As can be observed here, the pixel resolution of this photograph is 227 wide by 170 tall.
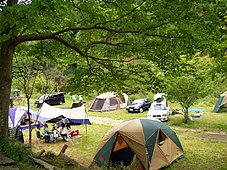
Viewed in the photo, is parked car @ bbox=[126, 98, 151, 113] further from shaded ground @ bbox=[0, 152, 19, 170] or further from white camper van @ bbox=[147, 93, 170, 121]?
shaded ground @ bbox=[0, 152, 19, 170]

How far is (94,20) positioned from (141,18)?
165cm

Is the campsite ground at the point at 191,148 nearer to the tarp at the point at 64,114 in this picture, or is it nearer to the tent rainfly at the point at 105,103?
the tarp at the point at 64,114

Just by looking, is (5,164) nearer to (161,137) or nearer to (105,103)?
(161,137)

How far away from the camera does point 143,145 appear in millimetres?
6504

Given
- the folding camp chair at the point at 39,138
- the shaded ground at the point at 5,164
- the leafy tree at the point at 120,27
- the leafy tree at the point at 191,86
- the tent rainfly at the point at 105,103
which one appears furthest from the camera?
the tent rainfly at the point at 105,103

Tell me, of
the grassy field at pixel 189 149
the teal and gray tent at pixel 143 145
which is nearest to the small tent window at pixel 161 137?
the teal and gray tent at pixel 143 145

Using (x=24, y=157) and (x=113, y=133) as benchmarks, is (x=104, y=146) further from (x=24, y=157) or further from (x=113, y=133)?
(x=24, y=157)

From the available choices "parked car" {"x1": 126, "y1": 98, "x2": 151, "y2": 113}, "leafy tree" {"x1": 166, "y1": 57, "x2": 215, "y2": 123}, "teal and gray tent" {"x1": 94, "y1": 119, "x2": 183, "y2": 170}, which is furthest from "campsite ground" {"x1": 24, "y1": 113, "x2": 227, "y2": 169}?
"parked car" {"x1": 126, "y1": 98, "x2": 151, "y2": 113}

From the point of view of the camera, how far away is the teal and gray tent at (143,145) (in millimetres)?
6426

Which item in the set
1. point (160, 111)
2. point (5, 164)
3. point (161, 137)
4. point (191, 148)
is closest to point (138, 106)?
point (160, 111)

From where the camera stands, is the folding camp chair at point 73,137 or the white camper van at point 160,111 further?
the white camper van at point 160,111

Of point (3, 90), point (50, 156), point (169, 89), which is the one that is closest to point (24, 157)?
point (50, 156)

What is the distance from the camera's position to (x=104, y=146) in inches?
282

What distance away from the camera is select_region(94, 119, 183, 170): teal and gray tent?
6.43 m
